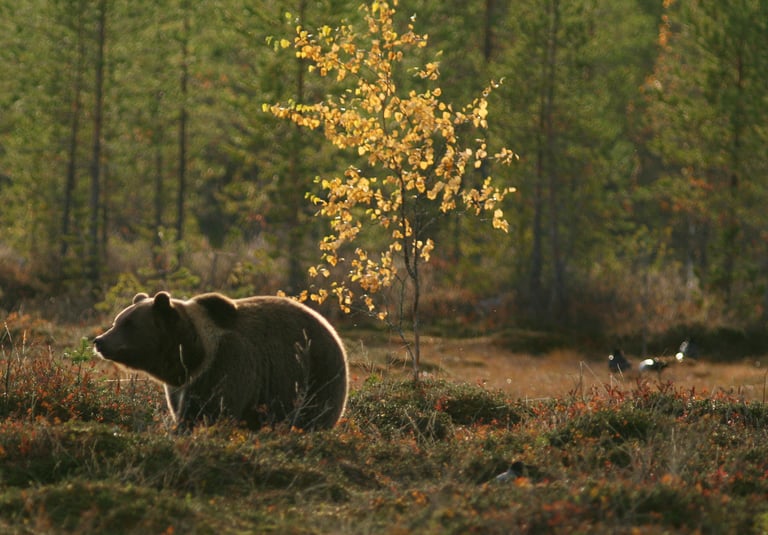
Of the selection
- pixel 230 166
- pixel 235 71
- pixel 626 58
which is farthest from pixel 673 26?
pixel 235 71

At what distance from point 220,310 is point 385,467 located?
78.1 inches

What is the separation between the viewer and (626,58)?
1929 inches

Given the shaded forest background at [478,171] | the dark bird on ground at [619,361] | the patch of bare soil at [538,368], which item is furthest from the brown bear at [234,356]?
the shaded forest background at [478,171]

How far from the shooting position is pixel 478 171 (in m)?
36.6

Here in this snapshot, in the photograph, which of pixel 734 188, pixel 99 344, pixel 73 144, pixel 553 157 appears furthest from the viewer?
pixel 73 144

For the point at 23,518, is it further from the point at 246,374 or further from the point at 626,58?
the point at 626,58

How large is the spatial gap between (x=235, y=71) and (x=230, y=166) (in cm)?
1535

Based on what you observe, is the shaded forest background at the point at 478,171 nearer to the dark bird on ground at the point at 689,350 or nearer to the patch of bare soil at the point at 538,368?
the dark bird on ground at the point at 689,350

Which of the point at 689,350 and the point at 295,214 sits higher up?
the point at 295,214

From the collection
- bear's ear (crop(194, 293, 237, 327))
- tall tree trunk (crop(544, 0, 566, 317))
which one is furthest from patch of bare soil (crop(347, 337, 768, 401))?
bear's ear (crop(194, 293, 237, 327))

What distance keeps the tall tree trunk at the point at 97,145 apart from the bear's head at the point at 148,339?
2208 centimetres

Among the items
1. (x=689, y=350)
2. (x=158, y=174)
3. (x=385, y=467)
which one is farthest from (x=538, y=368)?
(x=158, y=174)

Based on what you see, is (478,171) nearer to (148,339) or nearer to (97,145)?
Answer: (97,145)

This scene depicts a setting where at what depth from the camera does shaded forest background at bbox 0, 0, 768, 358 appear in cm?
2866
